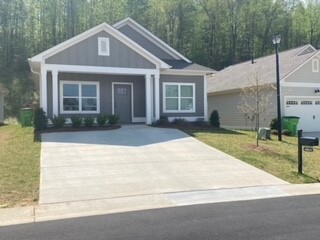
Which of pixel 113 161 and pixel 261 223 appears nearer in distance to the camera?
pixel 261 223

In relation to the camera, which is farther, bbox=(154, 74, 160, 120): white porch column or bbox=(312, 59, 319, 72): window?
bbox=(312, 59, 319, 72): window

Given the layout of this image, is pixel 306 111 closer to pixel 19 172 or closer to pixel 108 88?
pixel 108 88

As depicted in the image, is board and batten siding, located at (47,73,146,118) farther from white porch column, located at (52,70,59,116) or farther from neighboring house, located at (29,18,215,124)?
white porch column, located at (52,70,59,116)

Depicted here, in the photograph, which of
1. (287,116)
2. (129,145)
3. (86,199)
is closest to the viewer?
(86,199)

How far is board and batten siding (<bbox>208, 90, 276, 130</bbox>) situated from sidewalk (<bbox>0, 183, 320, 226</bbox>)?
14.7 m

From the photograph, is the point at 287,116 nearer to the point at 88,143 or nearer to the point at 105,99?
the point at 105,99

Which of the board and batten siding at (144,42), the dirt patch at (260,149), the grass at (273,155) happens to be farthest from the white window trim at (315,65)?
the dirt patch at (260,149)

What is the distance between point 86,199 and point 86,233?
237cm

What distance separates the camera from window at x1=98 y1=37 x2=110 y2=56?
18.9m

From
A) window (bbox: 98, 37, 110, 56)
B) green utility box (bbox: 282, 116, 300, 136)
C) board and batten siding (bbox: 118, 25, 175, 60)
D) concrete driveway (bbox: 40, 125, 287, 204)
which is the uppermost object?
board and batten siding (bbox: 118, 25, 175, 60)

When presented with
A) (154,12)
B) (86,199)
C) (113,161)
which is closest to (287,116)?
(113,161)

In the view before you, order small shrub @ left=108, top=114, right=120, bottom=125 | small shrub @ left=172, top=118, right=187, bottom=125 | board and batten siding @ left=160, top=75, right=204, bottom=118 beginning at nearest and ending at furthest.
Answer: small shrub @ left=108, top=114, right=120, bottom=125, small shrub @ left=172, top=118, right=187, bottom=125, board and batten siding @ left=160, top=75, right=204, bottom=118

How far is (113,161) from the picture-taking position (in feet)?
38.1

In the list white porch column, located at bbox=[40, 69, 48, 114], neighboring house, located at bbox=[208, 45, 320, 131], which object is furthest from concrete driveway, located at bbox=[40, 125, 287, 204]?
neighboring house, located at bbox=[208, 45, 320, 131]
